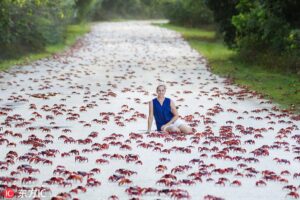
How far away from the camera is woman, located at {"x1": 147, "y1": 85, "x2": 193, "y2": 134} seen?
41.0ft

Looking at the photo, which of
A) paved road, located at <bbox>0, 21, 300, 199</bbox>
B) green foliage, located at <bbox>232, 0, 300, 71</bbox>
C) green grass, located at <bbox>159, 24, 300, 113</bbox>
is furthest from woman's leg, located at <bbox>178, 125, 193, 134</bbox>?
green foliage, located at <bbox>232, 0, 300, 71</bbox>

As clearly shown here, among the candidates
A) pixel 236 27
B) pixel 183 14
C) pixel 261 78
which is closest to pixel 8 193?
pixel 261 78

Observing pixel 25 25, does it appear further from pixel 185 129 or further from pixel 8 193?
pixel 8 193

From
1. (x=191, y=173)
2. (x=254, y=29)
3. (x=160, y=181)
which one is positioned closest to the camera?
(x=160, y=181)

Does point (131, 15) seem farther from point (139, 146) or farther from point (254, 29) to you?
point (139, 146)

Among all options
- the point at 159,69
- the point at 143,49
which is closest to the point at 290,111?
the point at 159,69

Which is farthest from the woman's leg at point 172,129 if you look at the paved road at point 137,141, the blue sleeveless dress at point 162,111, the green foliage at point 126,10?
the green foliage at point 126,10

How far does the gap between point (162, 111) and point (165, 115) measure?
104 millimetres

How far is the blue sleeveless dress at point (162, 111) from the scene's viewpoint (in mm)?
12500

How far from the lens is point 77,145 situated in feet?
38.1

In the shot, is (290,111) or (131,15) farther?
(131,15)

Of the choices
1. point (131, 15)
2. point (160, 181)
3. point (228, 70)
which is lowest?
point (131, 15)

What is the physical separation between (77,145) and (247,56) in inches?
705

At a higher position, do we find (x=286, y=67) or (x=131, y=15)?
(x=286, y=67)
